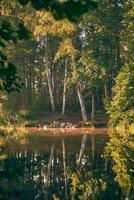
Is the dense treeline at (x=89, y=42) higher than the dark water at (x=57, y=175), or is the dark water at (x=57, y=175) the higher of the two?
the dense treeline at (x=89, y=42)

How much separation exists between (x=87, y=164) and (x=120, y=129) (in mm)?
21450

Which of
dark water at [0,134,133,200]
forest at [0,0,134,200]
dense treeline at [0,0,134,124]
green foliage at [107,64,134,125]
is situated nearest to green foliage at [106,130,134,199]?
forest at [0,0,134,200]

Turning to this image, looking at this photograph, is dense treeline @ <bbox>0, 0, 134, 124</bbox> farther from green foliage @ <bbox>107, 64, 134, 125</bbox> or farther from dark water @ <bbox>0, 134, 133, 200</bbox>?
dark water @ <bbox>0, 134, 133, 200</bbox>

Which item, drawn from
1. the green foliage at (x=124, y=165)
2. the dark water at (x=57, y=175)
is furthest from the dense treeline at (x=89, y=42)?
the dark water at (x=57, y=175)

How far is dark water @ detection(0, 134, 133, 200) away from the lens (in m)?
12.7

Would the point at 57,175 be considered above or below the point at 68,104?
below

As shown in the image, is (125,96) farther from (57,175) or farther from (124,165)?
(57,175)

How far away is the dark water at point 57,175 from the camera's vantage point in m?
12.7

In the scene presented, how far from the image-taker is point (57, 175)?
16.1 meters

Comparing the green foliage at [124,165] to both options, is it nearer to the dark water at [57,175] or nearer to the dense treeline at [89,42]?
the dark water at [57,175]

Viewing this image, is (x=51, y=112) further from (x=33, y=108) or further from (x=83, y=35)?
(x=83, y=35)

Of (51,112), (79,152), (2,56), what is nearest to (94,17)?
(51,112)

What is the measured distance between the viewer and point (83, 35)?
53.4m

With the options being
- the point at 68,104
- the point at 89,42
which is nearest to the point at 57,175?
the point at 89,42
